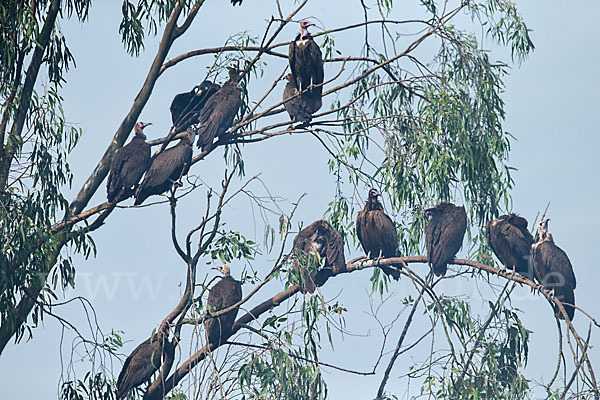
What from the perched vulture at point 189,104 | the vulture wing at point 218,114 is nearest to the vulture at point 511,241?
the vulture wing at point 218,114

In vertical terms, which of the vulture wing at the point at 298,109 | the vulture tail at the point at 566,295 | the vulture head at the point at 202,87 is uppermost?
the vulture head at the point at 202,87

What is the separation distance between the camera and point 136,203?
7.09 m

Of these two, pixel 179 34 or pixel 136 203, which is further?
pixel 179 34

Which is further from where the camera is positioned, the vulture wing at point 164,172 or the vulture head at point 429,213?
the vulture head at point 429,213

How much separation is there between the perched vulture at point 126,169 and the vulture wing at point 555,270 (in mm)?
3368

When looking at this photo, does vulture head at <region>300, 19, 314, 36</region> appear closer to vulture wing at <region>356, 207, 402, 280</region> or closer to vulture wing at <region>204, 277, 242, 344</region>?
vulture wing at <region>356, 207, 402, 280</region>

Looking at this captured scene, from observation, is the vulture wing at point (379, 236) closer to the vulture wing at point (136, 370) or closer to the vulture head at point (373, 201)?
the vulture head at point (373, 201)

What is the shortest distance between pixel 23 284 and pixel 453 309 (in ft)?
10.4

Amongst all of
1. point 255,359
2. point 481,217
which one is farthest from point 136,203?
point 481,217

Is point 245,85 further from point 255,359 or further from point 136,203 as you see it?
point 255,359

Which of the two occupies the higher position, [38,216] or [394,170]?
[394,170]

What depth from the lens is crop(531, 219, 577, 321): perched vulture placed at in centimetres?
679

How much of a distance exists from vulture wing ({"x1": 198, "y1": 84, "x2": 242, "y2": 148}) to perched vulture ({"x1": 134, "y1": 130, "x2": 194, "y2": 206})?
19cm

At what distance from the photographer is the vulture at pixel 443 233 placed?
6.89 metres
